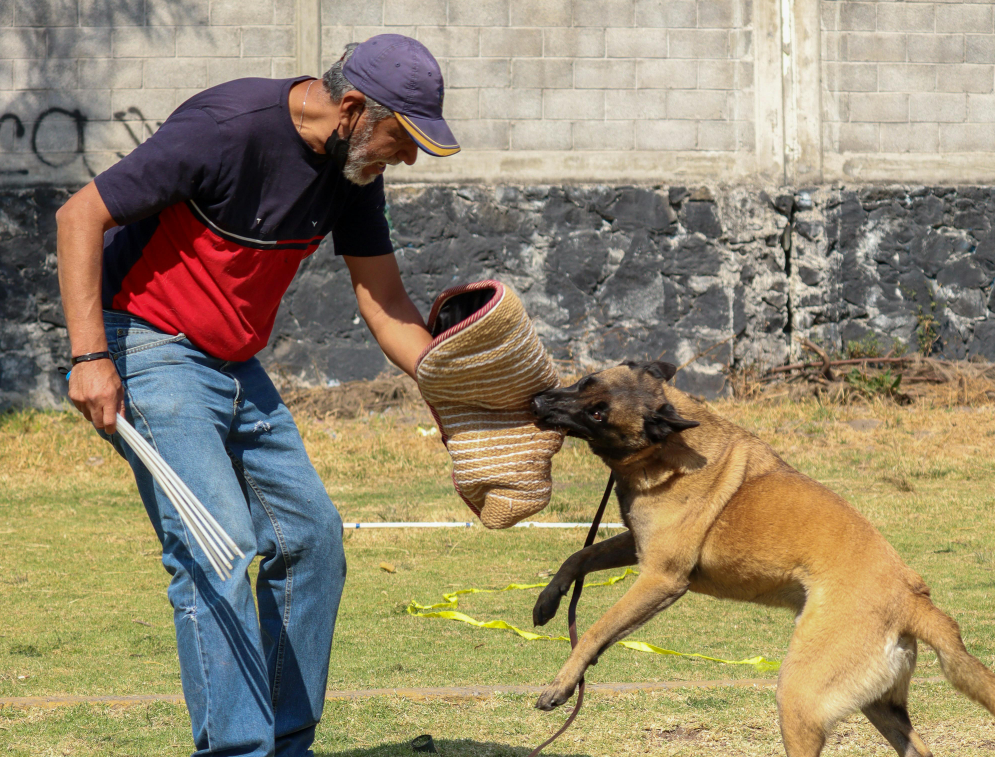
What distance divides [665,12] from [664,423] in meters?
8.45

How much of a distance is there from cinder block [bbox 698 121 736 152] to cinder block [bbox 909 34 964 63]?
2.13 m

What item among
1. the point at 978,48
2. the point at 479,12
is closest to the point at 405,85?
the point at 479,12

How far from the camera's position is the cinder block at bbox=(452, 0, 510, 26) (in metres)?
11.1

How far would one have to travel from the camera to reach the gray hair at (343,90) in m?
3.23

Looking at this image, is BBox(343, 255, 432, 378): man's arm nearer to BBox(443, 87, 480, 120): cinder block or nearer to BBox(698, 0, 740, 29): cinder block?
BBox(443, 87, 480, 120): cinder block

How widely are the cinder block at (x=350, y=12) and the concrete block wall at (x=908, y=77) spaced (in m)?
4.72

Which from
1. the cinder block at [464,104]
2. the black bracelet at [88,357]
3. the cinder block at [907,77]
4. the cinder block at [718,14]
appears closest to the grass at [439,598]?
the black bracelet at [88,357]

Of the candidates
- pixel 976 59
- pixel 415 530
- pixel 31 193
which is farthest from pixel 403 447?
pixel 976 59

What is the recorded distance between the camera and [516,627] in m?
5.29

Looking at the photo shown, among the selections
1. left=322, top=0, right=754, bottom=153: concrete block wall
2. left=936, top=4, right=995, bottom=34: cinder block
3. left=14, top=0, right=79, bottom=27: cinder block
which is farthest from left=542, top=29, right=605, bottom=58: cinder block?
left=14, top=0, right=79, bottom=27: cinder block

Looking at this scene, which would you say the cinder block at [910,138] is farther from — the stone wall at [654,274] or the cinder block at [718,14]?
the cinder block at [718,14]

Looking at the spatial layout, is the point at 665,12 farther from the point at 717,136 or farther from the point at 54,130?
the point at 54,130

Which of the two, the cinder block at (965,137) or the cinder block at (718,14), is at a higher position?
the cinder block at (718,14)

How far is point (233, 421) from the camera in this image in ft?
11.2
